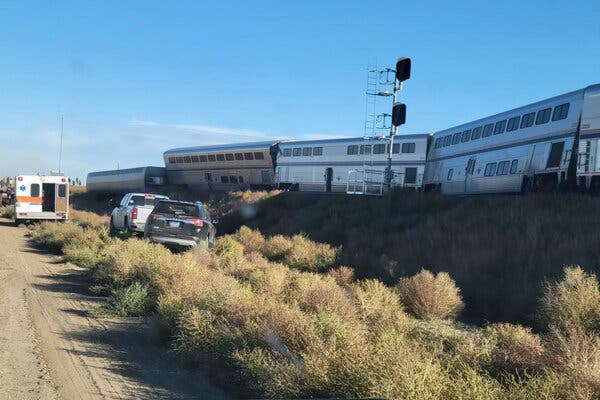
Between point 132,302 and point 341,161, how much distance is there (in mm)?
31236

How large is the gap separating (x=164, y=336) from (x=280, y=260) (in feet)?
41.5

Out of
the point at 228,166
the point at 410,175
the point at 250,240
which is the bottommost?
the point at 250,240

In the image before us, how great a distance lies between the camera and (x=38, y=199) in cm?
A: 3341

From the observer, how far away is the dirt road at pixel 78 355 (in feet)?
21.1

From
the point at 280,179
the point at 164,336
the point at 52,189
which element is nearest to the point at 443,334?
the point at 164,336

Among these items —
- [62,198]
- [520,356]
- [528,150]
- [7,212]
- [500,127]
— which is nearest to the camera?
[520,356]

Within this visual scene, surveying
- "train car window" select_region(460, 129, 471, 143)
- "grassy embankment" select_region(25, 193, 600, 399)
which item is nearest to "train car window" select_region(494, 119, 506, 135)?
"train car window" select_region(460, 129, 471, 143)

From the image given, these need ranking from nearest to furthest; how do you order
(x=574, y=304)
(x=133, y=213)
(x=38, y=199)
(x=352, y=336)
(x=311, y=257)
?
(x=352, y=336)
(x=574, y=304)
(x=311, y=257)
(x=133, y=213)
(x=38, y=199)

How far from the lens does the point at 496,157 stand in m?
28.9

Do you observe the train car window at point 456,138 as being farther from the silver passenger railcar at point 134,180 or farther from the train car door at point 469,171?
the silver passenger railcar at point 134,180

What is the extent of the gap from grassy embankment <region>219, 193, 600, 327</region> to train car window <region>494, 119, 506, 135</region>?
4638mm

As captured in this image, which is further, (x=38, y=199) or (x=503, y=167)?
(x=38, y=199)

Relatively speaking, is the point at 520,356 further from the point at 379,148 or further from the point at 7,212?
the point at 7,212

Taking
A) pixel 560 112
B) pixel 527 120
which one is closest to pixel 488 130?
pixel 527 120
